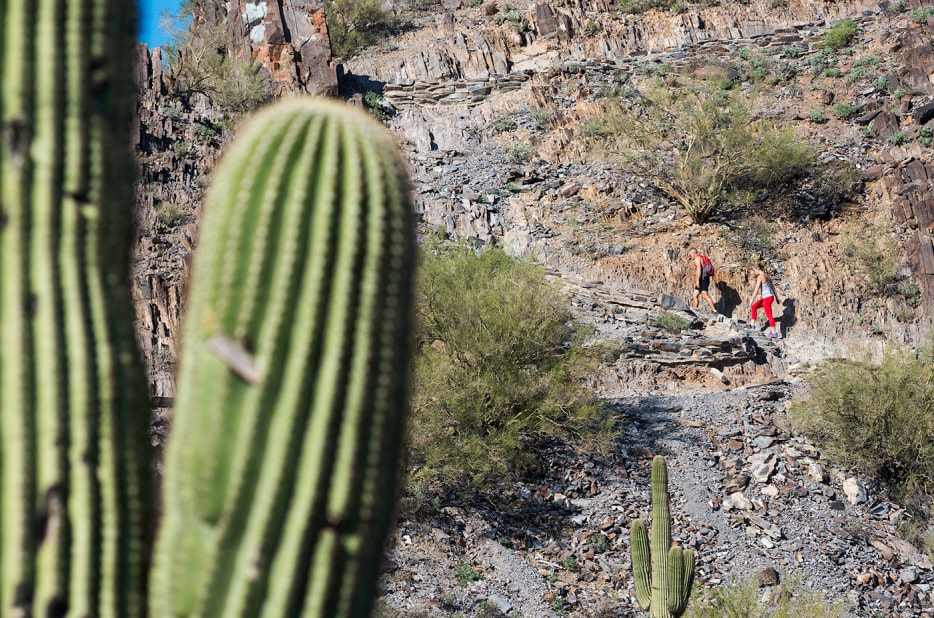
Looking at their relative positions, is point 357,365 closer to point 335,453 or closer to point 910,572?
point 335,453

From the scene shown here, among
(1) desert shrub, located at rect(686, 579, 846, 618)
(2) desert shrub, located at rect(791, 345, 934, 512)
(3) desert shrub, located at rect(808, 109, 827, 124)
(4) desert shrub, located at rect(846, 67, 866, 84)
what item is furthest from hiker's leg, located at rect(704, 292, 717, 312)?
(4) desert shrub, located at rect(846, 67, 866, 84)

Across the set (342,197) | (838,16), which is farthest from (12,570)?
(838,16)

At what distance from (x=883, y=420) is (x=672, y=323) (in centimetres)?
446

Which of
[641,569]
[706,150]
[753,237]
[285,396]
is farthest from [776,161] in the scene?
[285,396]

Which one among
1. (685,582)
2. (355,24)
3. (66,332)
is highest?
(355,24)

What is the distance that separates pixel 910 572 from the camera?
37.2ft

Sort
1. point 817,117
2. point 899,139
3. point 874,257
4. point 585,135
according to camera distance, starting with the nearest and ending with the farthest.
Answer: point 874,257
point 899,139
point 585,135
point 817,117

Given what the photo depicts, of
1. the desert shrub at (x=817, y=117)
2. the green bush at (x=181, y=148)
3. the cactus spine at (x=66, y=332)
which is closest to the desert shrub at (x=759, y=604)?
the cactus spine at (x=66, y=332)

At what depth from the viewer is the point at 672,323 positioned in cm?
1700

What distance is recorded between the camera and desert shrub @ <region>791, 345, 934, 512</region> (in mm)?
13258

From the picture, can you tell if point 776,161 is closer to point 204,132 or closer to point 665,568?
point 204,132

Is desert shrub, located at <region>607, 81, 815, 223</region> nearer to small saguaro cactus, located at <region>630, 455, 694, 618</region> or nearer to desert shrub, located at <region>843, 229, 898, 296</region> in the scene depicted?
desert shrub, located at <region>843, 229, 898, 296</region>

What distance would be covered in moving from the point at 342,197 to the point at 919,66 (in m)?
28.0

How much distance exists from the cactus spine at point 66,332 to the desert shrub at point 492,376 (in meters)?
10.2
